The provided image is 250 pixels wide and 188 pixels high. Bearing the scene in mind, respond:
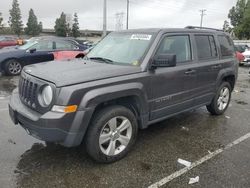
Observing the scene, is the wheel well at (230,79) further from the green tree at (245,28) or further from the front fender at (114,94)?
the green tree at (245,28)

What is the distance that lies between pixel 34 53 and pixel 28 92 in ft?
25.0

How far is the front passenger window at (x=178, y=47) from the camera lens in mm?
4117

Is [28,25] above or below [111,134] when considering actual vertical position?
above

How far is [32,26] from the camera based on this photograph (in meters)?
77.2

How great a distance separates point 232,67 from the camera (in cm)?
569

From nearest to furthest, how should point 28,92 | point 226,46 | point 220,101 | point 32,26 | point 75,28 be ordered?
point 28,92 < point 226,46 < point 220,101 < point 75,28 < point 32,26

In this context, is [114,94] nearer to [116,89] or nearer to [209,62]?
[116,89]

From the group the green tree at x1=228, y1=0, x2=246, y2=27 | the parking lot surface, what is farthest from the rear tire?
the green tree at x1=228, y1=0, x2=246, y2=27

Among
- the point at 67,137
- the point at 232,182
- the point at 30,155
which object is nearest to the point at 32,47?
the point at 30,155

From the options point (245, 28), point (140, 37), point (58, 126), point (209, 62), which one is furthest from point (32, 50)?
point (245, 28)

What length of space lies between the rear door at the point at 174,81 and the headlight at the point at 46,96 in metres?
1.50

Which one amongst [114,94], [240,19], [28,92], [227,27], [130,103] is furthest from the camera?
[227,27]

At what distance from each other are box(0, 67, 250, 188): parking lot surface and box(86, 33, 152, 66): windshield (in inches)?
55.1

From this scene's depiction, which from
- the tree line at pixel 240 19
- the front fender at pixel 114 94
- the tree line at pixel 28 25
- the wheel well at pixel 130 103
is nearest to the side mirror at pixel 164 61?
the front fender at pixel 114 94
